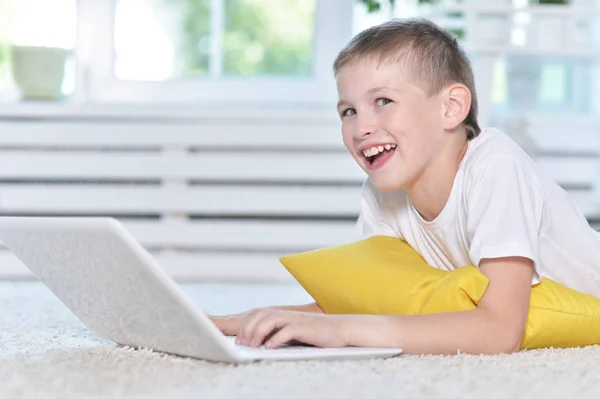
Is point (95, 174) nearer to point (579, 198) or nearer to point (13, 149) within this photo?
point (13, 149)

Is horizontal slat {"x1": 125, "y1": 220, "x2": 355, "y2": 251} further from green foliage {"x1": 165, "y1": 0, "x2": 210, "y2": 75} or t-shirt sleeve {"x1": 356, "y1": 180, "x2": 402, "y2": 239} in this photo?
t-shirt sleeve {"x1": 356, "y1": 180, "x2": 402, "y2": 239}

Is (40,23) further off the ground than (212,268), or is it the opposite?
(40,23)

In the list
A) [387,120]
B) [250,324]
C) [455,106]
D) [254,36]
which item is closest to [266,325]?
[250,324]

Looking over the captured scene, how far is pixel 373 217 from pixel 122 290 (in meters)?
0.58

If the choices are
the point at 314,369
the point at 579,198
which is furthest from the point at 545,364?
the point at 579,198

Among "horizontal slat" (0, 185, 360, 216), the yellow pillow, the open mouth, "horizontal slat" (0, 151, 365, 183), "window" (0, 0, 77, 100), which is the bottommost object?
"horizontal slat" (0, 185, 360, 216)

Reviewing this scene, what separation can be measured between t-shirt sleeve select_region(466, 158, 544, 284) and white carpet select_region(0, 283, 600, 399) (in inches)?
5.4

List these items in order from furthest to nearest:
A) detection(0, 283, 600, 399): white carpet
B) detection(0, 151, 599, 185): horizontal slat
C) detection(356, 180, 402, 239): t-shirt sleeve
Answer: detection(0, 151, 599, 185): horizontal slat
detection(356, 180, 402, 239): t-shirt sleeve
detection(0, 283, 600, 399): white carpet

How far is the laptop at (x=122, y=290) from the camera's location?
97 cm

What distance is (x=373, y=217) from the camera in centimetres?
155

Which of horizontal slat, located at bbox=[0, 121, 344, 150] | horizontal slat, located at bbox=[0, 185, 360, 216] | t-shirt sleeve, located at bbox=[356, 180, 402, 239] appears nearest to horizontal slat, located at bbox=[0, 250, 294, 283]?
horizontal slat, located at bbox=[0, 185, 360, 216]

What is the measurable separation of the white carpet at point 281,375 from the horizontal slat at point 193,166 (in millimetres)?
1457

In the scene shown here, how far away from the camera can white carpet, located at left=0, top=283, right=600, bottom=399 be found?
2.99ft

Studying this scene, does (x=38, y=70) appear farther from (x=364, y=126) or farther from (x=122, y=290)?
(x=122, y=290)
